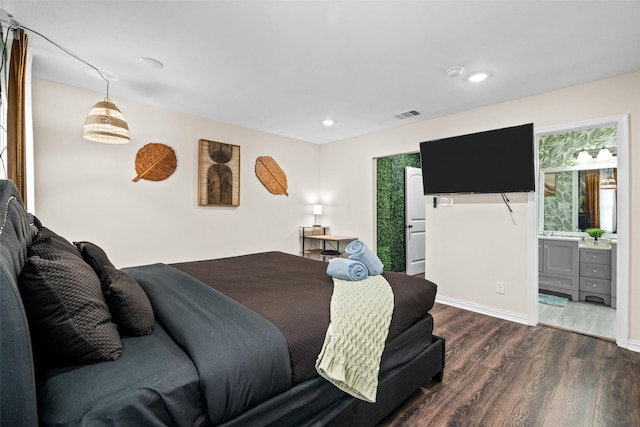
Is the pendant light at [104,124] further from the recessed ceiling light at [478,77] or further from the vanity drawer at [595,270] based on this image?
the vanity drawer at [595,270]

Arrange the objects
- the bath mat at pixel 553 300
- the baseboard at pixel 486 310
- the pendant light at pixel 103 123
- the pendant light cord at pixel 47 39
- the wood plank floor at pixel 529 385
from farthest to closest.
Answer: the bath mat at pixel 553 300 → the baseboard at pixel 486 310 → the pendant light at pixel 103 123 → the pendant light cord at pixel 47 39 → the wood plank floor at pixel 529 385

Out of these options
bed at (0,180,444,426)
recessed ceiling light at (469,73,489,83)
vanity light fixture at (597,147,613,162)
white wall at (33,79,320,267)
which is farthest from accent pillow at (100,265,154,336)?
vanity light fixture at (597,147,613,162)

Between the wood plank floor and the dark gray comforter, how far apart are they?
1.00 m

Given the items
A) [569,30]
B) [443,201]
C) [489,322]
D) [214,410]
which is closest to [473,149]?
[443,201]

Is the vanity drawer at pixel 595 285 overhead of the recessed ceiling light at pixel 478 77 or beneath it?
beneath

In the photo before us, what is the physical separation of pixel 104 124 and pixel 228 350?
2.24 metres

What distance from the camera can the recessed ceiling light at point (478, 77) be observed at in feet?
8.86

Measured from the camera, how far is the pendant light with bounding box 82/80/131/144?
2.37 metres

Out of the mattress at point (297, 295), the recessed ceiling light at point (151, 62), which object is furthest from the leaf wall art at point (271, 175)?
the recessed ceiling light at point (151, 62)

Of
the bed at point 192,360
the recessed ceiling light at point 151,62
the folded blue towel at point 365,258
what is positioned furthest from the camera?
the recessed ceiling light at point 151,62

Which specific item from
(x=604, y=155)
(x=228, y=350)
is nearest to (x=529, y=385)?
(x=228, y=350)

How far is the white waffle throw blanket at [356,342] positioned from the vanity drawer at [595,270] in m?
3.75

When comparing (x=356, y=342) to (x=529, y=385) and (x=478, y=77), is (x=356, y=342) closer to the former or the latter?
(x=529, y=385)

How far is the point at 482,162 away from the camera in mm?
3418
